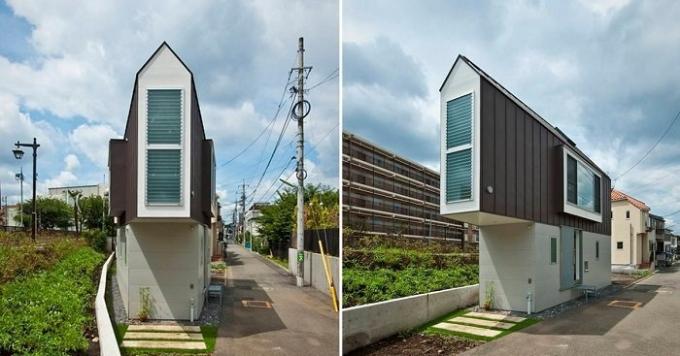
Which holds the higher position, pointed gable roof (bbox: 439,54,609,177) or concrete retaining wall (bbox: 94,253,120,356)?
pointed gable roof (bbox: 439,54,609,177)

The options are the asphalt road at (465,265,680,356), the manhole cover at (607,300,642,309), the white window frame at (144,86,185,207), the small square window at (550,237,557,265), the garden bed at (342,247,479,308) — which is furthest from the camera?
the small square window at (550,237,557,265)

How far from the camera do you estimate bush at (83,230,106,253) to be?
44.4 ft

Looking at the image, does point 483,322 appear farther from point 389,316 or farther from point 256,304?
point 256,304

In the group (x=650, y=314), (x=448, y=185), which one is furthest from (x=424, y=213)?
(x=650, y=314)

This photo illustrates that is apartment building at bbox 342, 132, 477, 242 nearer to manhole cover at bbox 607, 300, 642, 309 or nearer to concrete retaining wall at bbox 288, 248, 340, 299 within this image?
manhole cover at bbox 607, 300, 642, 309

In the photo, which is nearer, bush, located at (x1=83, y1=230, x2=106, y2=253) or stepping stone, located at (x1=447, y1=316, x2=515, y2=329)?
stepping stone, located at (x1=447, y1=316, x2=515, y2=329)

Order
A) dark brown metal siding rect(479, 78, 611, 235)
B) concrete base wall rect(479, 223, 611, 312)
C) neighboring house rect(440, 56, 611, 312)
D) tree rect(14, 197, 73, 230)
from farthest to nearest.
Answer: tree rect(14, 197, 73, 230) → concrete base wall rect(479, 223, 611, 312) → dark brown metal siding rect(479, 78, 611, 235) → neighboring house rect(440, 56, 611, 312)

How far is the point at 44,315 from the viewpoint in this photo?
15.0ft

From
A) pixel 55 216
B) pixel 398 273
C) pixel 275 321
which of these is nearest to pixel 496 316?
pixel 398 273

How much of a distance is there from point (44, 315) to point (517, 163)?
6.08m

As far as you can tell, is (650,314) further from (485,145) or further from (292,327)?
(292,327)

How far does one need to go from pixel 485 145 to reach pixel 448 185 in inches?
27.3

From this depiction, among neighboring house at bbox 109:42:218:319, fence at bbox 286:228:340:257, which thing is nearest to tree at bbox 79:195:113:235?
fence at bbox 286:228:340:257

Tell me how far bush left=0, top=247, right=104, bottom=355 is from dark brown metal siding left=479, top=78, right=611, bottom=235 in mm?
4562
